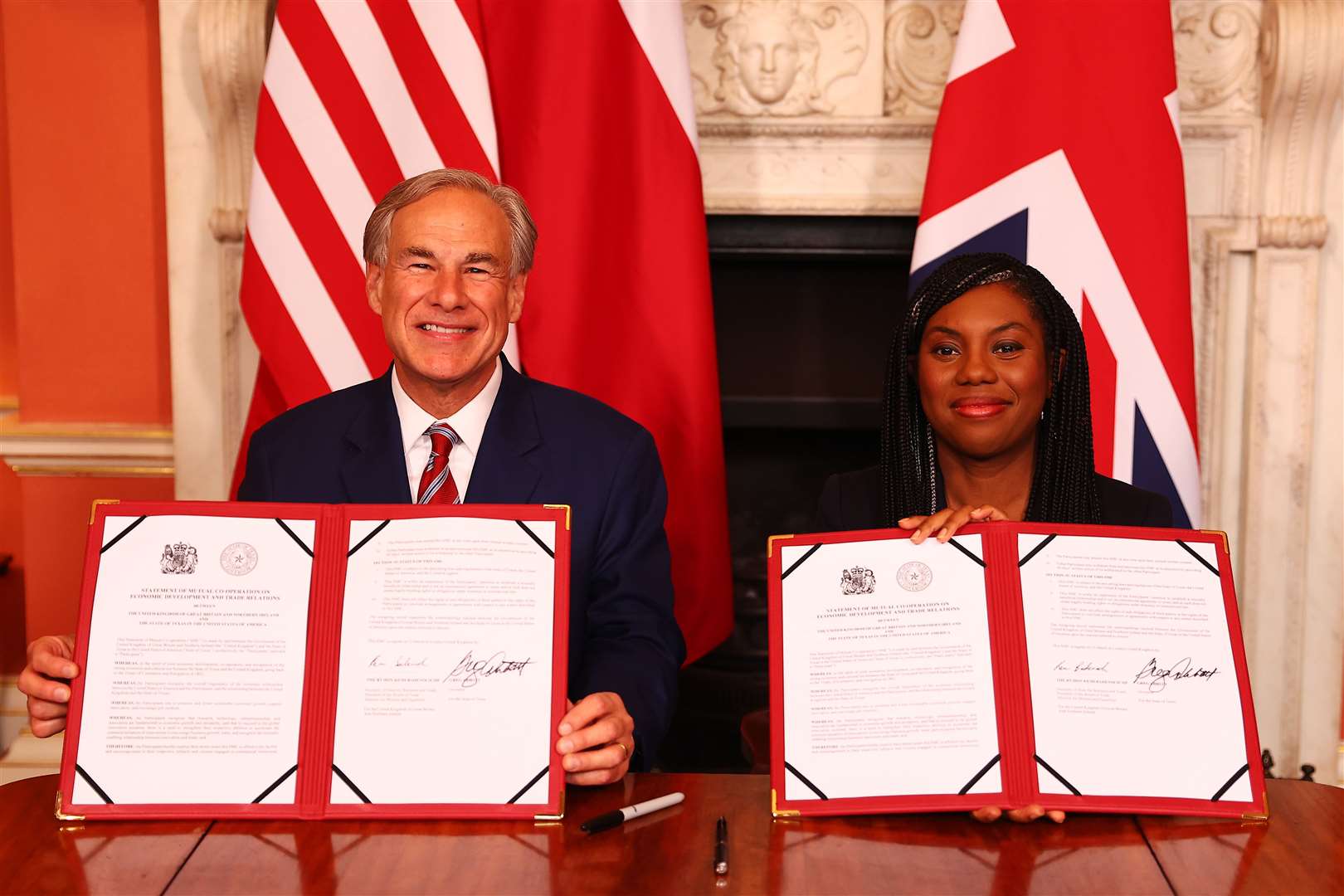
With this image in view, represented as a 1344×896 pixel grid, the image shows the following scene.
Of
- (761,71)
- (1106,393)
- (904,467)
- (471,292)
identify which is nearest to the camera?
(471,292)

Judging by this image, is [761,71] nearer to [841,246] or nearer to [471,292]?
[841,246]

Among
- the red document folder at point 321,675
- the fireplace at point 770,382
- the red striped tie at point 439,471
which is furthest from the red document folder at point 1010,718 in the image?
the fireplace at point 770,382

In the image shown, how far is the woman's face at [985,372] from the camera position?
1727 millimetres

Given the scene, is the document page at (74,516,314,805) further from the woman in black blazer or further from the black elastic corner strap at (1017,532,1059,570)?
the woman in black blazer

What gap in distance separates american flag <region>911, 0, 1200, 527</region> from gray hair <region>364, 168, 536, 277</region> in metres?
1.02

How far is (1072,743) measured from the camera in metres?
1.25

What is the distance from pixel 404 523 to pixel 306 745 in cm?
25

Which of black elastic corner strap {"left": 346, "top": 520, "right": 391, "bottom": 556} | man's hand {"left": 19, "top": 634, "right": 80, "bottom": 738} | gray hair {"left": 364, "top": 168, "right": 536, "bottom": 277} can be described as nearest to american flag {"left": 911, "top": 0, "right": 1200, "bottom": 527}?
gray hair {"left": 364, "top": 168, "right": 536, "bottom": 277}

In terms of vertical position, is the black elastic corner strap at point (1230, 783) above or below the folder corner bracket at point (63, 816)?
above

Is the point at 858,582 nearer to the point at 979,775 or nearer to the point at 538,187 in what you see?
the point at 979,775

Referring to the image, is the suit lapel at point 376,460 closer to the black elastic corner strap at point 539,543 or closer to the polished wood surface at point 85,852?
the black elastic corner strap at point 539,543

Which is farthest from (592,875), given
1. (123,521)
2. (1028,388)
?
(1028,388)

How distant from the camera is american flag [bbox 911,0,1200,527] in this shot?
7.85 feet
